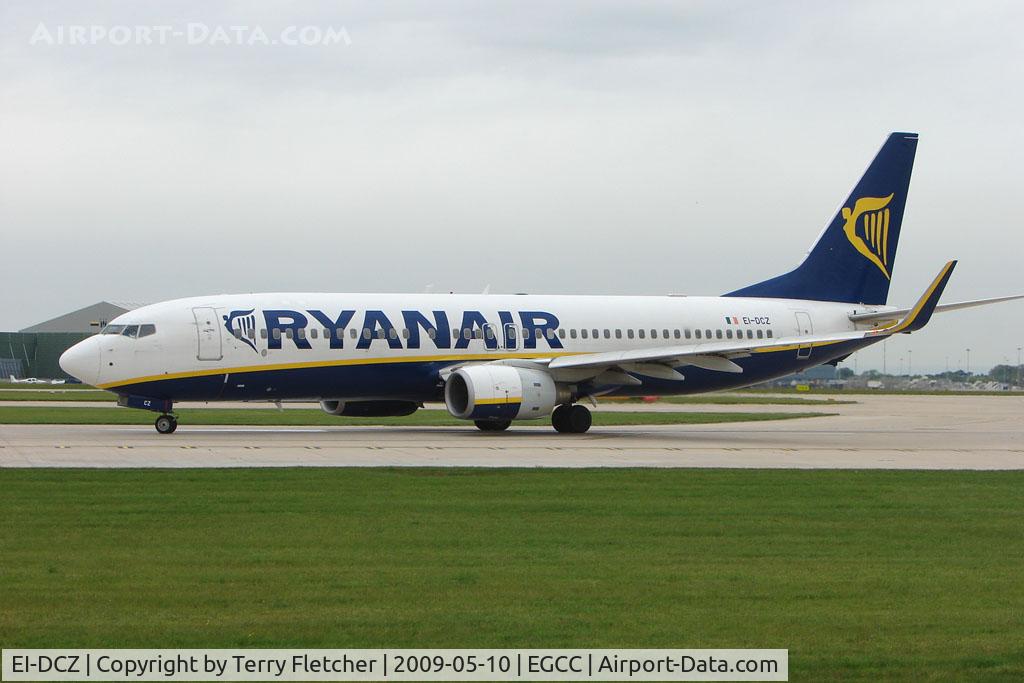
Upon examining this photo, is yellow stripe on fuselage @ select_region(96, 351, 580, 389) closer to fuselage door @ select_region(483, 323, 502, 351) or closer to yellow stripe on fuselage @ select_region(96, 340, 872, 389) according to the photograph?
yellow stripe on fuselage @ select_region(96, 340, 872, 389)

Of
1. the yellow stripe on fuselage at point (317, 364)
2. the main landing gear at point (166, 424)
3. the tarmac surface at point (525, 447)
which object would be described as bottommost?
the tarmac surface at point (525, 447)

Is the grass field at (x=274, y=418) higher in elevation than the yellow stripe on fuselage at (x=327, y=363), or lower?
lower

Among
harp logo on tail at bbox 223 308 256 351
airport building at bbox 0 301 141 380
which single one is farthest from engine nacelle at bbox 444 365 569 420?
airport building at bbox 0 301 141 380

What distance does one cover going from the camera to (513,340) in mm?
40156

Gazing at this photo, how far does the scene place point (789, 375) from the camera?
45.3 metres

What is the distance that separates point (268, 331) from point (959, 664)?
1123 inches

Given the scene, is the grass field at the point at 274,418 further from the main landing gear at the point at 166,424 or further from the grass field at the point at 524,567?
the grass field at the point at 524,567

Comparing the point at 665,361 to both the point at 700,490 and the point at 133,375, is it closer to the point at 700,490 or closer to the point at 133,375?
the point at 133,375

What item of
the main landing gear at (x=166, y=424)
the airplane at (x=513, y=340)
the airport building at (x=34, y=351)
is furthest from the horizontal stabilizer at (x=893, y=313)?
the airport building at (x=34, y=351)

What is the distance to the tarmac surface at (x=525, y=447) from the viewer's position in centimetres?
2719

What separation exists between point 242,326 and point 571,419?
9.74 m

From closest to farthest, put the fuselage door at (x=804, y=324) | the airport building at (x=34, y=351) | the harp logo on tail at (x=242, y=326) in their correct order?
1. the harp logo on tail at (x=242, y=326)
2. the fuselage door at (x=804, y=324)
3. the airport building at (x=34, y=351)

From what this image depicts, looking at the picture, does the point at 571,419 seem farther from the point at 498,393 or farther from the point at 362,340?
the point at 362,340

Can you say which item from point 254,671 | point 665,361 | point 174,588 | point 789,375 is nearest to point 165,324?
point 665,361
